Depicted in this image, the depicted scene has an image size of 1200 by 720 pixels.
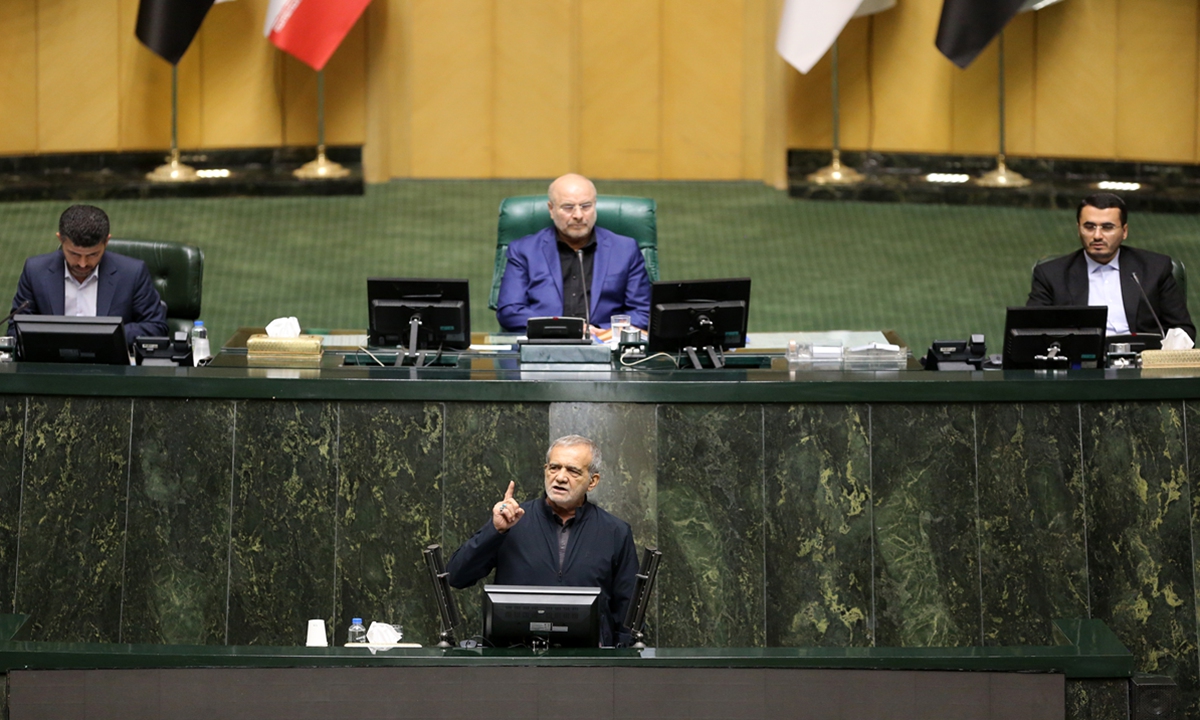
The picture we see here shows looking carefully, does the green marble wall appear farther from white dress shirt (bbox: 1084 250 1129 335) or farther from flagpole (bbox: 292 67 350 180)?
flagpole (bbox: 292 67 350 180)

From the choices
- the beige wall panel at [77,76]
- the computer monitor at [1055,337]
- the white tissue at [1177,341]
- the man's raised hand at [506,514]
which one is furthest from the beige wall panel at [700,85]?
the man's raised hand at [506,514]

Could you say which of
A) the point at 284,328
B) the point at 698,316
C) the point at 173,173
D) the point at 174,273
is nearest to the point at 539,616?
the point at 698,316

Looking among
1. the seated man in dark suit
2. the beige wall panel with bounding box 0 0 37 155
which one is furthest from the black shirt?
the beige wall panel with bounding box 0 0 37 155

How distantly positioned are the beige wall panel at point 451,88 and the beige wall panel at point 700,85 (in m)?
1.10

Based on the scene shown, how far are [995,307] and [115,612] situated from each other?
16.7 feet

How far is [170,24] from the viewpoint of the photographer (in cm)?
914

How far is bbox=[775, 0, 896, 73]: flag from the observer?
8.98 m

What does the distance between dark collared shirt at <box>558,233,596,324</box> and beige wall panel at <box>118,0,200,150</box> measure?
430cm

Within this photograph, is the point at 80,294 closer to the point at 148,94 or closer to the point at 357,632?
the point at 357,632

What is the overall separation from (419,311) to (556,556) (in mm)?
1367

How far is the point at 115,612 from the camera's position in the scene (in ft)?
14.1

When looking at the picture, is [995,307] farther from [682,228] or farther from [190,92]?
[190,92]

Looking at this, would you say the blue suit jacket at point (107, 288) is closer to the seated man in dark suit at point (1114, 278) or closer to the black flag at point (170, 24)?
the seated man in dark suit at point (1114, 278)

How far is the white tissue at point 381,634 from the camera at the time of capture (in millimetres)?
4148
